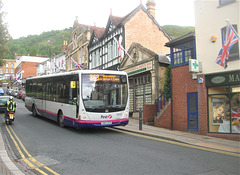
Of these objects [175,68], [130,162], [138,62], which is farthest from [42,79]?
[130,162]

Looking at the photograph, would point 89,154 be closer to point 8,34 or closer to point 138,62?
point 138,62

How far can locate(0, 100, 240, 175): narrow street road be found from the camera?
5.76m

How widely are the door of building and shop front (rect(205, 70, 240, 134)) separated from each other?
2.49 feet

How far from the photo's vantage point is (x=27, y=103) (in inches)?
777

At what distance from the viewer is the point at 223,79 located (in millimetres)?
10609

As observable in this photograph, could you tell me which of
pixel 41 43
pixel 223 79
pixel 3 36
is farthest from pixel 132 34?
pixel 41 43

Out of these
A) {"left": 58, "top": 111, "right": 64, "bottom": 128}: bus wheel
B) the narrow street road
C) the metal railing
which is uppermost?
the metal railing

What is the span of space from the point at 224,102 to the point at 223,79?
115cm

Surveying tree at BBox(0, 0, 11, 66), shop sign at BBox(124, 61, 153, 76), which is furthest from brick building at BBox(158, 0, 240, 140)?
tree at BBox(0, 0, 11, 66)

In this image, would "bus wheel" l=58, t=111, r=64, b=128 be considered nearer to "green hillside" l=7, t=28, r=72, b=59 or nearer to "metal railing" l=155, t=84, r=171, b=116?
"metal railing" l=155, t=84, r=171, b=116

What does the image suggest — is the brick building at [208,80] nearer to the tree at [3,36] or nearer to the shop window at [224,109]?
the shop window at [224,109]

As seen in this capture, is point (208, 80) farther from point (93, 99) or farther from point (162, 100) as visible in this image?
point (93, 99)

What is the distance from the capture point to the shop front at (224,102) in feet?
33.6

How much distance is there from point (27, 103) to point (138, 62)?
10.4 m
